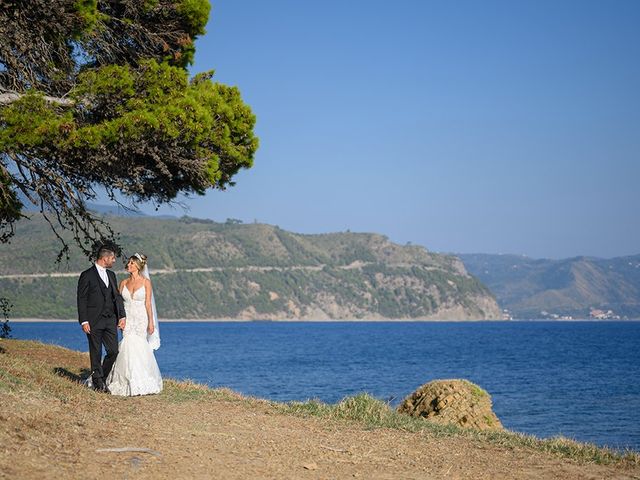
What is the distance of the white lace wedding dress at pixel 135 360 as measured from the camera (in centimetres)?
→ 1323

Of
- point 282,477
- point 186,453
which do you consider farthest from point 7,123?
point 282,477

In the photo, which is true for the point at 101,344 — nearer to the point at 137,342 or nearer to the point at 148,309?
the point at 137,342

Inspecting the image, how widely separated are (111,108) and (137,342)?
13.3ft

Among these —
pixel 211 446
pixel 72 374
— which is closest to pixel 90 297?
pixel 72 374

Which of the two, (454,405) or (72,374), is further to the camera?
(454,405)

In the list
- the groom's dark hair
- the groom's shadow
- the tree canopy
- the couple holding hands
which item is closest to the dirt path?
the couple holding hands

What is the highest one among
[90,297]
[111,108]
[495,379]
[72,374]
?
[111,108]

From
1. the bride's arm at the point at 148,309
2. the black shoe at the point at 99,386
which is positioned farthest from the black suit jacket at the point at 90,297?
the black shoe at the point at 99,386

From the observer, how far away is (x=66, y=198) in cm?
1619

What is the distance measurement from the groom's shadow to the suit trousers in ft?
2.61

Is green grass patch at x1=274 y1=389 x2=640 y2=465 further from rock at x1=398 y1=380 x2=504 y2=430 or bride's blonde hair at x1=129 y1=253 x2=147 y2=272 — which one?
bride's blonde hair at x1=129 y1=253 x2=147 y2=272

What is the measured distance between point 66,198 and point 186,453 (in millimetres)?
8441

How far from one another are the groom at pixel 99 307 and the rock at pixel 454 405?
19.4 feet

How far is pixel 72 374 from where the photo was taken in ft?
49.6
